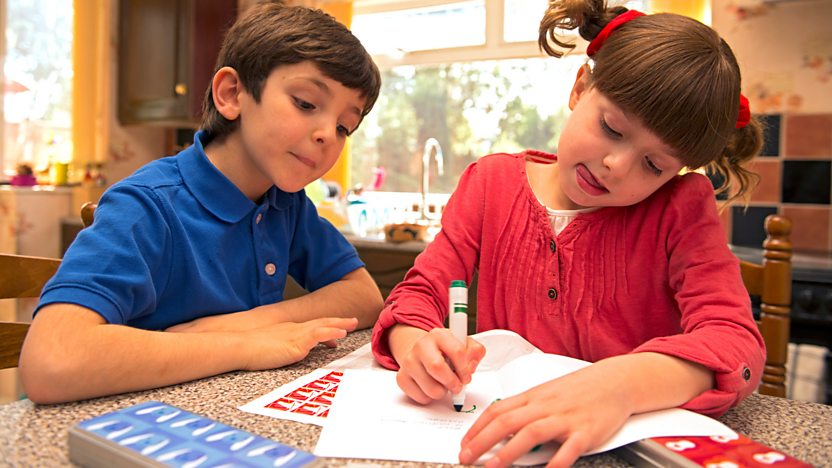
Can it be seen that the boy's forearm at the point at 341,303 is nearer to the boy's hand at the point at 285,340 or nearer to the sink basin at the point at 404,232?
the boy's hand at the point at 285,340

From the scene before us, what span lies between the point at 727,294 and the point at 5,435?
74cm

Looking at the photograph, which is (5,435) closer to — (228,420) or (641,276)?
(228,420)

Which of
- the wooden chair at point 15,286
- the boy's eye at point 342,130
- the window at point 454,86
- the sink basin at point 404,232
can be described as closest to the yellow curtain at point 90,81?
the window at point 454,86

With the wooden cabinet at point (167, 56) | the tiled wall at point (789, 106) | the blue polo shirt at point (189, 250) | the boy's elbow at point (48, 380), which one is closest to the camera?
the boy's elbow at point (48, 380)

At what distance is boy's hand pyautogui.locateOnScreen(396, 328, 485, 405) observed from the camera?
0.61 meters

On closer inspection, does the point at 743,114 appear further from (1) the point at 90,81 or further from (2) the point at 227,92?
(1) the point at 90,81

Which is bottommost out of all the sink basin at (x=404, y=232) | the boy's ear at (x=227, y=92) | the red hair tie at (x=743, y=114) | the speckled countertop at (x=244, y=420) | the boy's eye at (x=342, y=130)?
the speckled countertop at (x=244, y=420)

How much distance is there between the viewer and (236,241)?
3.18 feet

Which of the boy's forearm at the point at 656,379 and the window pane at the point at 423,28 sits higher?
the window pane at the point at 423,28

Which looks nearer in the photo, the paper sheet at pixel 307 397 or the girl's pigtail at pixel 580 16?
the paper sheet at pixel 307 397

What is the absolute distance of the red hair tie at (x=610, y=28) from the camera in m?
0.84

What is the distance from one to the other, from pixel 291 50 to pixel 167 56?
251cm

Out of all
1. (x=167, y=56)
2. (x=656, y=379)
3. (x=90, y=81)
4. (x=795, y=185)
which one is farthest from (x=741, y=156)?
(x=90, y=81)

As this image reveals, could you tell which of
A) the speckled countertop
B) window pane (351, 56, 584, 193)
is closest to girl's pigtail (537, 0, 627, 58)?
the speckled countertop
